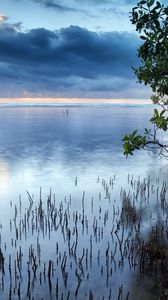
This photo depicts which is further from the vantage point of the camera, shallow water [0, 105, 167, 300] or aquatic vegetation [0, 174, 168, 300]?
shallow water [0, 105, 167, 300]

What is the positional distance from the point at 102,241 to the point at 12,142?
35047 millimetres

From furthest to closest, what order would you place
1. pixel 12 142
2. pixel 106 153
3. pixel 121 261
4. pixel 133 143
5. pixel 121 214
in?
pixel 12 142, pixel 106 153, pixel 121 214, pixel 121 261, pixel 133 143

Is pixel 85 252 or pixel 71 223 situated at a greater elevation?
pixel 71 223

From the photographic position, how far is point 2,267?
9.83 m

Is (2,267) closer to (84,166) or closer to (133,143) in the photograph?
(133,143)

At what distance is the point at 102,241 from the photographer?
1211 centimetres

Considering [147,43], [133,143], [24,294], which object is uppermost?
[147,43]

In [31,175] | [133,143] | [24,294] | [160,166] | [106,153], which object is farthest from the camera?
[106,153]

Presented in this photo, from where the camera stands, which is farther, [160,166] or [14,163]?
[14,163]

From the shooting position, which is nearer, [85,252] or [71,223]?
[85,252]

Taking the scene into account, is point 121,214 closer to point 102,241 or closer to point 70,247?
point 102,241

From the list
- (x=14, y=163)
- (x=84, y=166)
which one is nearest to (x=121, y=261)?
(x=84, y=166)

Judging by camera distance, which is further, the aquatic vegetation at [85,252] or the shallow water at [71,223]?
the shallow water at [71,223]

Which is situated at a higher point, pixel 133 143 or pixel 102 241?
pixel 133 143
